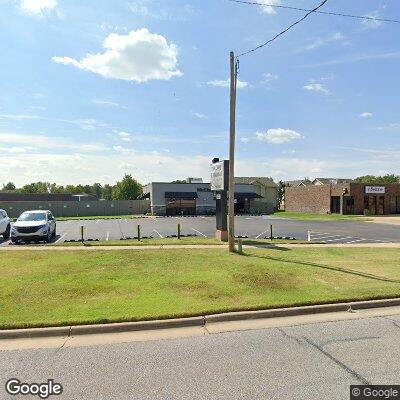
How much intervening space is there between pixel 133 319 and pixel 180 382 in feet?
7.32

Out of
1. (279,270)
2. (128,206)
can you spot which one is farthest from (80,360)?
(128,206)

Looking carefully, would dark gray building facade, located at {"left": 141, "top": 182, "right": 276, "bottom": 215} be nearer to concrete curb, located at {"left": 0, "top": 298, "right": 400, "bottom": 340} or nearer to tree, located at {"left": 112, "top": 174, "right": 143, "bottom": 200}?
tree, located at {"left": 112, "top": 174, "right": 143, "bottom": 200}

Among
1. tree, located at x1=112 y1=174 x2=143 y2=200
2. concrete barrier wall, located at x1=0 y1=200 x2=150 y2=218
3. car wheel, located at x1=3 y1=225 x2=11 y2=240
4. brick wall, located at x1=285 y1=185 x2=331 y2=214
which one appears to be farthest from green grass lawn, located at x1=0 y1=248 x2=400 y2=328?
tree, located at x1=112 y1=174 x2=143 y2=200

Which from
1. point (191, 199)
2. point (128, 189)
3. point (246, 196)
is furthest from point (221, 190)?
point (128, 189)

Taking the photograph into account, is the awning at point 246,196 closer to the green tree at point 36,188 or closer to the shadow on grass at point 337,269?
the shadow on grass at point 337,269

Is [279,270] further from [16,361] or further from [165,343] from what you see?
[16,361]

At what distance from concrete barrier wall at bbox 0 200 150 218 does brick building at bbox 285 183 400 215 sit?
24918 millimetres

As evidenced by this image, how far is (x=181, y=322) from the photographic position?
256 inches

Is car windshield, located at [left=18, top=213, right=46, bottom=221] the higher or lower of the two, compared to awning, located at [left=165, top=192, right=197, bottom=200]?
lower

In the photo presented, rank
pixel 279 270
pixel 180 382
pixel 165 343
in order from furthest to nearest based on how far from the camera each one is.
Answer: pixel 279 270 < pixel 165 343 < pixel 180 382

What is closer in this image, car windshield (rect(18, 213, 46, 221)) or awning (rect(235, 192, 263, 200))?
car windshield (rect(18, 213, 46, 221))

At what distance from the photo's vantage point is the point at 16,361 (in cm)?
512

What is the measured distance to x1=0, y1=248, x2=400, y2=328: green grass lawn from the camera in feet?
22.9

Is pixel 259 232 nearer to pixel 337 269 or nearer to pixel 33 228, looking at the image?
pixel 337 269
